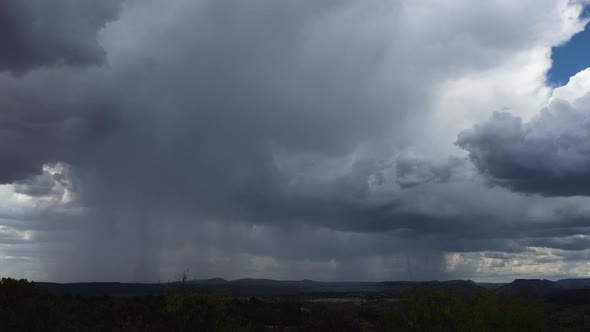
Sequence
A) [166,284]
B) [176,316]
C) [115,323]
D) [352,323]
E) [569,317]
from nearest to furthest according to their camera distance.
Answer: [176,316] → [166,284] → [115,323] → [352,323] → [569,317]

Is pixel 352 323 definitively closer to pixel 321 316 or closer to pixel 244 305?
pixel 321 316

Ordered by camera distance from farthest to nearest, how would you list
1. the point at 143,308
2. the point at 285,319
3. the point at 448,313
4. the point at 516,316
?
1. the point at 285,319
2. the point at 143,308
3. the point at 516,316
4. the point at 448,313

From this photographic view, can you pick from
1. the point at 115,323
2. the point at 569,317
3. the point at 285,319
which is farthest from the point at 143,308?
the point at 569,317

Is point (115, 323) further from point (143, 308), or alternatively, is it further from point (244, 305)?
point (244, 305)

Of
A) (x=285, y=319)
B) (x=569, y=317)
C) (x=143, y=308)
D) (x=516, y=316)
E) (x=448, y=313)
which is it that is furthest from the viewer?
(x=569, y=317)

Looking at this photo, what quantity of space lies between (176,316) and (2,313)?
13002 millimetres

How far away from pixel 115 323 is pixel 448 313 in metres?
32.5

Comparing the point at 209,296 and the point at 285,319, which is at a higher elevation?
the point at 209,296

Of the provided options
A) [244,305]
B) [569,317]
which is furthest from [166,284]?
[569,317]

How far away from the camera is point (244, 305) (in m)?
73.1

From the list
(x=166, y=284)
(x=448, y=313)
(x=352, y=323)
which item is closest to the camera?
(x=448, y=313)

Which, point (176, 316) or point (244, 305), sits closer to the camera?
point (176, 316)

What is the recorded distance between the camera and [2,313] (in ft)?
118

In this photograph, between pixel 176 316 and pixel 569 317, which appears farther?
pixel 569 317
